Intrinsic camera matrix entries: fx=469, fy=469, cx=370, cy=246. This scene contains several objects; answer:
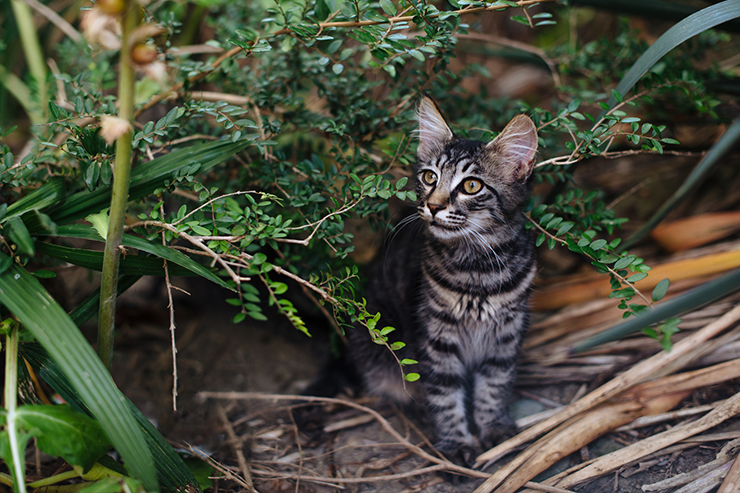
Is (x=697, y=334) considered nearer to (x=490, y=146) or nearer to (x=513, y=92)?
(x=490, y=146)

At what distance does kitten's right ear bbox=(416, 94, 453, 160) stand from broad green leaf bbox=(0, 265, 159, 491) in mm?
1348

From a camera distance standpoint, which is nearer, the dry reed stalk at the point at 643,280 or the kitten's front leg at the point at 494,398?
the kitten's front leg at the point at 494,398

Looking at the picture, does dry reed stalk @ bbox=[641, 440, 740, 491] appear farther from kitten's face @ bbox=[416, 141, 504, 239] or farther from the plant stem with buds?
the plant stem with buds

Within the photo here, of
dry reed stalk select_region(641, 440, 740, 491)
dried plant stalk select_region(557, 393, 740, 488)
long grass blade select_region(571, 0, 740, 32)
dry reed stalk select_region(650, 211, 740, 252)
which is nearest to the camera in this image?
dry reed stalk select_region(641, 440, 740, 491)

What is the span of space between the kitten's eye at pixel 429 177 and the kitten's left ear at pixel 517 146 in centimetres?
23

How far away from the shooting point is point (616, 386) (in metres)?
1.81

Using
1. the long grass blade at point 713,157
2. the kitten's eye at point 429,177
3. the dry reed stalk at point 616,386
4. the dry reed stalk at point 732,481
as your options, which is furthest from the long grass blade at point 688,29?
the dry reed stalk at point 732,481

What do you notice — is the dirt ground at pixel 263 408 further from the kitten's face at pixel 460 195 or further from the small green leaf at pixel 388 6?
the small green leaf at pixel 388 6

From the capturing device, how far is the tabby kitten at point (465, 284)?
5.69 ft

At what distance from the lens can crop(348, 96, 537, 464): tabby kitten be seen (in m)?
1.73

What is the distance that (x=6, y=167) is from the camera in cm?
155

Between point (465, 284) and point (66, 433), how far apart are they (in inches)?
53.7

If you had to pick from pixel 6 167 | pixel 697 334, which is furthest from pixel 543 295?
pixel 6 167

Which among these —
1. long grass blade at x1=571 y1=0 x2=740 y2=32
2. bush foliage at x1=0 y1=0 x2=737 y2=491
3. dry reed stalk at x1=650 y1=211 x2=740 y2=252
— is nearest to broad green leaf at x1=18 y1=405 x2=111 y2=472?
bush foliage at x1=0 y1=0 x2=737 y2=491
